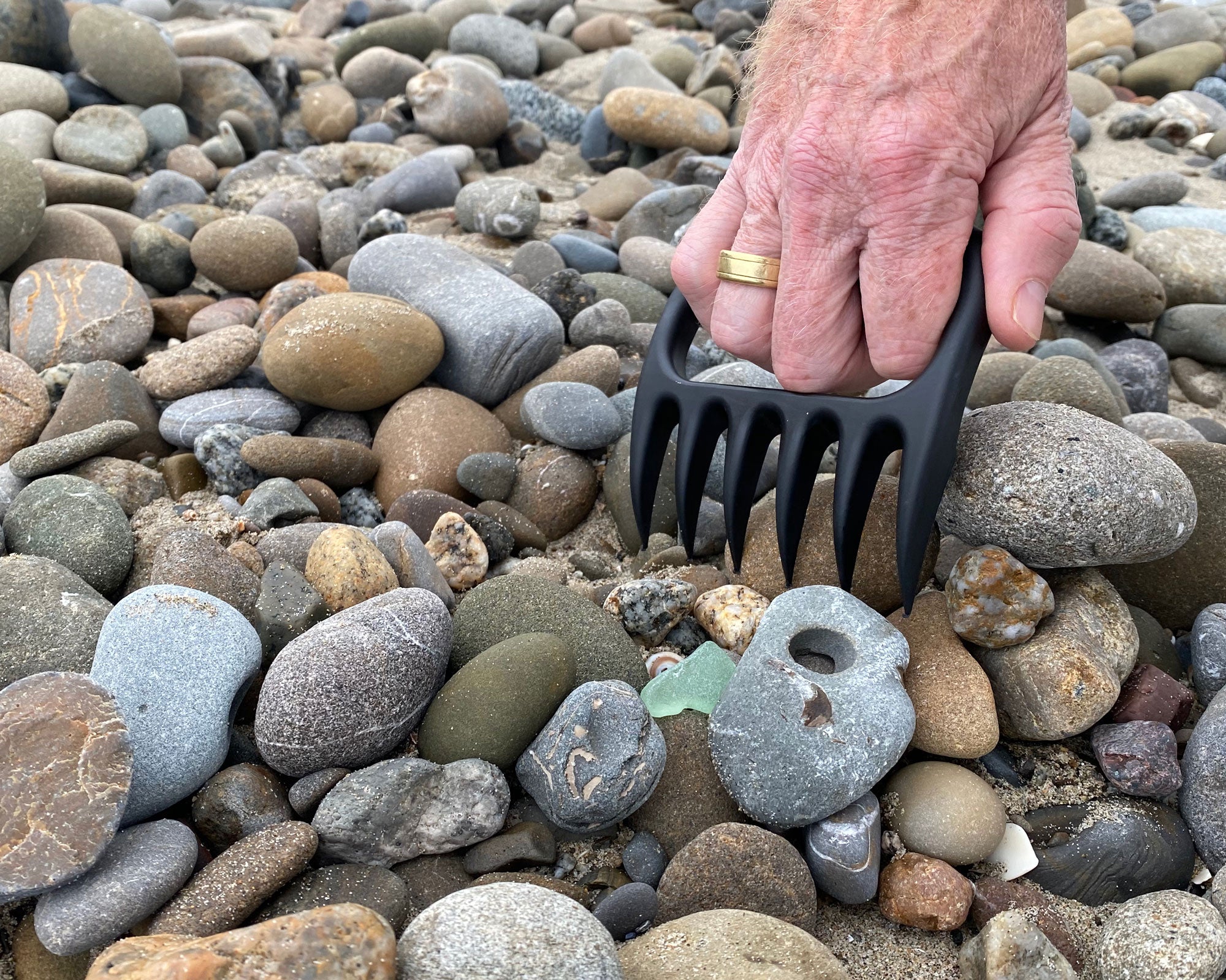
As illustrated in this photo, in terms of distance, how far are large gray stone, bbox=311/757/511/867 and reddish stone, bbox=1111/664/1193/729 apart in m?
1.29

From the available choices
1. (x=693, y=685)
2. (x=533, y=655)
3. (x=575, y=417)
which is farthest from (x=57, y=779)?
(x=575, y=417)

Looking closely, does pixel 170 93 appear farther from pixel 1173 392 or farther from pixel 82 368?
pixel 1173 392

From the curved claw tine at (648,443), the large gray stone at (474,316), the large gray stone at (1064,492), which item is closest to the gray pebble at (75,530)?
the large gray stone at (474,316)

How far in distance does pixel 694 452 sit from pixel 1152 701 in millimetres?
1081

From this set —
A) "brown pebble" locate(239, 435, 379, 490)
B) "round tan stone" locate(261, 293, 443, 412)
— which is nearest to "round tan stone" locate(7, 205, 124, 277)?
"round tan stone" locate(261, 293, 443, 412)

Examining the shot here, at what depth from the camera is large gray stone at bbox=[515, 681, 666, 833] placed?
177 centimetres

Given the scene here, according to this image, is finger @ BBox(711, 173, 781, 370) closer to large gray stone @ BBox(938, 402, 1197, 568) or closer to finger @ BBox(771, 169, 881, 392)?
finger @ BBox(771, 169, 881, 392)

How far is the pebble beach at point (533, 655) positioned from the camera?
5.19 feet

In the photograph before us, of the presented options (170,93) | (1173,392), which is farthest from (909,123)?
(170,93)

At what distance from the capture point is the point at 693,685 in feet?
6.63

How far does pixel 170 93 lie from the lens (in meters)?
5.32

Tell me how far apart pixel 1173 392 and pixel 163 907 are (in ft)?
12.0

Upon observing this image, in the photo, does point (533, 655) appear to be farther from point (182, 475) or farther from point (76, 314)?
point (76, 314)

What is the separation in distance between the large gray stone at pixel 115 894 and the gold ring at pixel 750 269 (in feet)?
4.66
